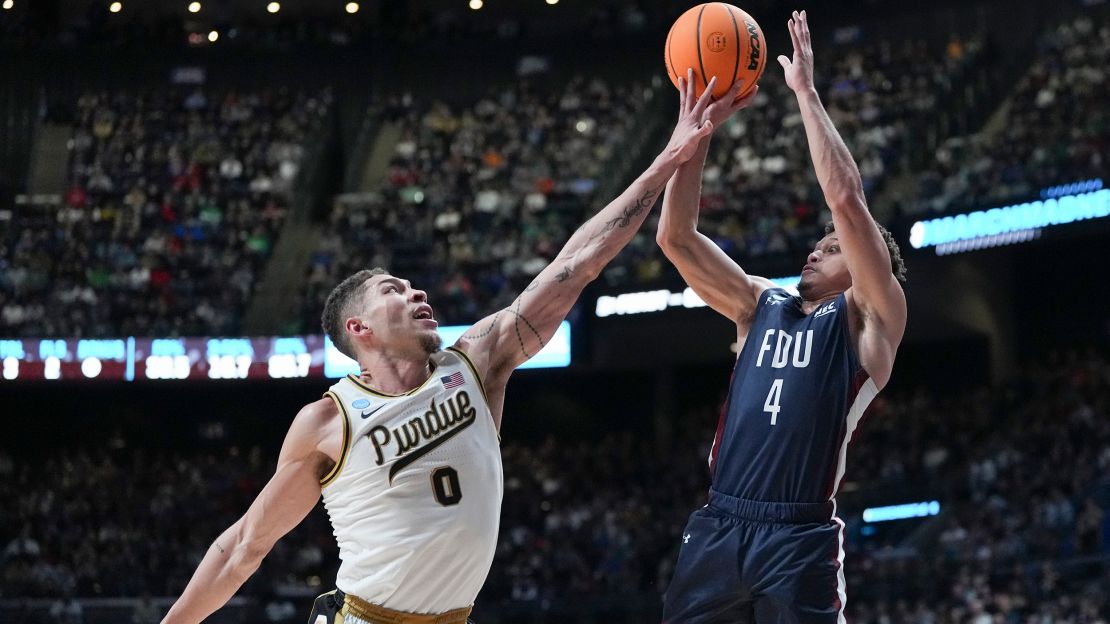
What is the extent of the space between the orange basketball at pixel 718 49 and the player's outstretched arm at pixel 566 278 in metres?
0.42

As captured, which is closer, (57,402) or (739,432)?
(739,432)

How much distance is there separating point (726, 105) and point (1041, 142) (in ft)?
47.9

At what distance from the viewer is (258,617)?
17.3 meters

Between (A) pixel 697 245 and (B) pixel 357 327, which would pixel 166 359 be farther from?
(B) pixel 357 327

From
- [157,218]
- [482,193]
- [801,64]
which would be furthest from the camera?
[482,193]

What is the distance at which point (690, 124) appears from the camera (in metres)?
4.89

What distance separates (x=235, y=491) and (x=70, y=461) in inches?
127

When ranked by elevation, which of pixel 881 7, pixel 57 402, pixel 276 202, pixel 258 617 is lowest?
pixel 258 617

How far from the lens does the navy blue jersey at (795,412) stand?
470 cm

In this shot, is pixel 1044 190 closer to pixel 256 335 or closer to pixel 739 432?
pixel 256 335

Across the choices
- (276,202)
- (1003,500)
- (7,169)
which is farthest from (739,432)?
(7,169)

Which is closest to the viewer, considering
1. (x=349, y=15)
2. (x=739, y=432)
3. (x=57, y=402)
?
(x=739, y=432)

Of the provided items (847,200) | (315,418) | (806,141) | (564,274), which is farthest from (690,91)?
(806,141)

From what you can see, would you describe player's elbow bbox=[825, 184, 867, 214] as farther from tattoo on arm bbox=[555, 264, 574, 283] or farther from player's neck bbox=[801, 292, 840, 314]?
tattoo on arm bbox=[555, 264, 574, 283]
